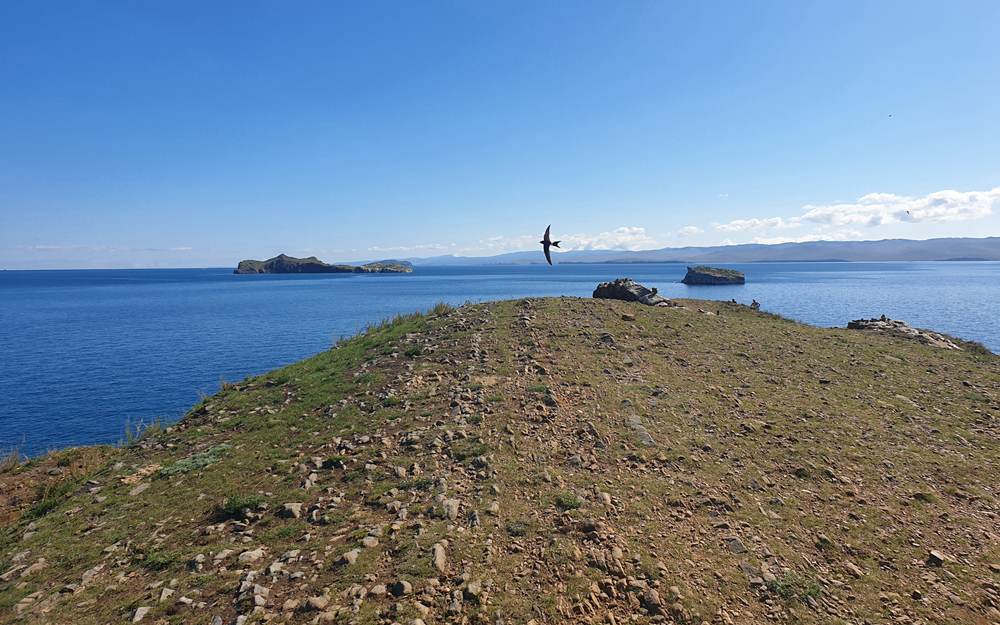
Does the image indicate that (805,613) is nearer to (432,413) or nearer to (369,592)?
(369,592)

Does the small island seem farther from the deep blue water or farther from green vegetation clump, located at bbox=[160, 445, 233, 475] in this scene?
green vegetation clump, located at bbox=[160, 445, 233, 475]

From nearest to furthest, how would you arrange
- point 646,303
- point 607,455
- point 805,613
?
point 805,613 → point 607,455 → point 646,303

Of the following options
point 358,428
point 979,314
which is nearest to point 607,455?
point 358,428

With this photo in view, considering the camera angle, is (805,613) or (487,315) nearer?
(805,613)

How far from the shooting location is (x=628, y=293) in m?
29.0

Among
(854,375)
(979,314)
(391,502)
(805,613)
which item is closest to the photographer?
(805,613)

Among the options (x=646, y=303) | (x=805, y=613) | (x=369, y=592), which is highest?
(x=646, y=303)

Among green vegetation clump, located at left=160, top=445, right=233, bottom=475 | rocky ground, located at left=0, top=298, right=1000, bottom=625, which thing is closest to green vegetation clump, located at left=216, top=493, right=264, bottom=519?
rocky ground, located at left=0, top=298, right=1000, bottom=625

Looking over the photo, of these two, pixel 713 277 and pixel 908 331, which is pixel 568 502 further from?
pixel 713 277

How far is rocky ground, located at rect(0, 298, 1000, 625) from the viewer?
249 inches

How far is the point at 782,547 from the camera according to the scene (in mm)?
7391

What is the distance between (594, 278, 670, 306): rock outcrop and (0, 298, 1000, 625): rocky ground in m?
12.8

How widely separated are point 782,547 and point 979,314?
73.7 meters

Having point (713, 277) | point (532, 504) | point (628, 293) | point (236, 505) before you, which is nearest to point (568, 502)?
point (532, 504)
